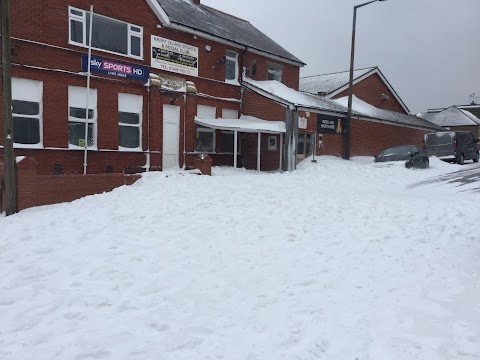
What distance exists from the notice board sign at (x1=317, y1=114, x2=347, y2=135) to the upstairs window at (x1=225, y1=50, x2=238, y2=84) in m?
4.90

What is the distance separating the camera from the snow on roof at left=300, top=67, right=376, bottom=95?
2839cm

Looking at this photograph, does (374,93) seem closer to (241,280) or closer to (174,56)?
(174,56)

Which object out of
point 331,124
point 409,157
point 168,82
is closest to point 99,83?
point 168,82

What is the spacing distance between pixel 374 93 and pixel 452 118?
101ft

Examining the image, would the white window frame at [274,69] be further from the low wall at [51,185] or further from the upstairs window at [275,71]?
the low wall at [51,185]

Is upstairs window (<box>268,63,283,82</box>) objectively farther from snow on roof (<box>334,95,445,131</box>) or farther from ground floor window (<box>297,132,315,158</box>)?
snow on roof (<box>334,95,445,131</box>)

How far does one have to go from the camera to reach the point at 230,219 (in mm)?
8219

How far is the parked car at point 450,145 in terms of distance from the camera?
21906 millimetres

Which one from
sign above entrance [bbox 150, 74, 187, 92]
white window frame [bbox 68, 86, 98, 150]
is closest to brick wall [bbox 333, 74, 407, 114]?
sign above entrance [bbox 150, 74, 187, 92]

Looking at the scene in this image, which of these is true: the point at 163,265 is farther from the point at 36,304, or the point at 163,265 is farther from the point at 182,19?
the point at 182,19

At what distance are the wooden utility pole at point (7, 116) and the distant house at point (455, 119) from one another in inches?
2039

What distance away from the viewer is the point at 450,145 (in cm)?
2194

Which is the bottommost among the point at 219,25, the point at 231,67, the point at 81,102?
the point at 81,102

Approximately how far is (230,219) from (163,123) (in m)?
9.71
